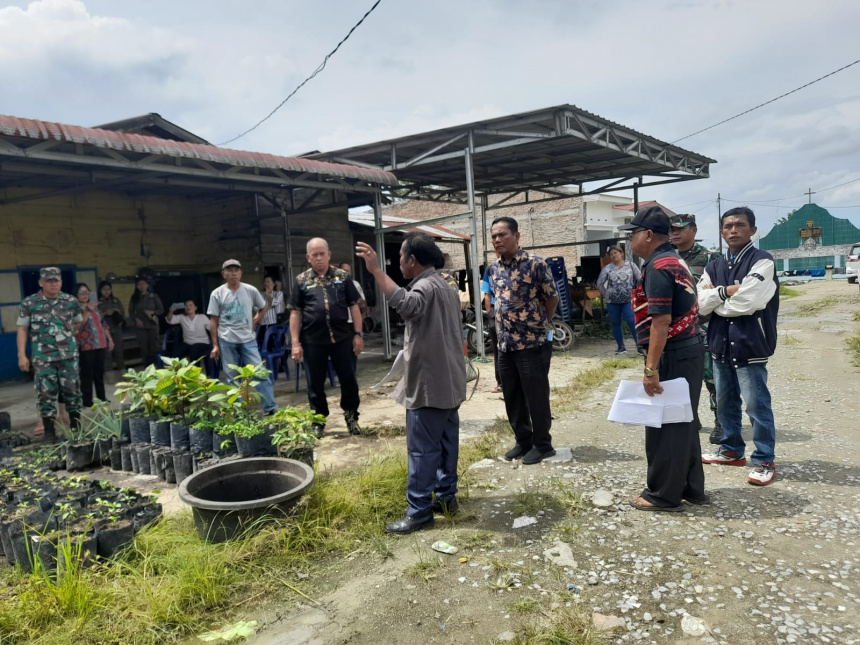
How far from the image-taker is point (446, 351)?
3213 millimetres

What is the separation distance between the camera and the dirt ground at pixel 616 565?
7.63 feet

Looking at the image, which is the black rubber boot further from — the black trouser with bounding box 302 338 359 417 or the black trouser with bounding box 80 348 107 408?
the black trouser with bounding box 302 338 359 417

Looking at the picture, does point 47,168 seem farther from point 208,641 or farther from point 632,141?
point 632,141

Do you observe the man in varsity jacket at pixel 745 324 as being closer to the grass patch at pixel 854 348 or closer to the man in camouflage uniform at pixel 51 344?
the grass patch at pixel 854 348

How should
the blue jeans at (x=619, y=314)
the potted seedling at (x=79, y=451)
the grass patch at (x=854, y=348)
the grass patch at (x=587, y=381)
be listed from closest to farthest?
the potted seedling at (x=79, y=451) → the grass patch at (x=587, y=381) → the grass patch at (x=854, y=348) → the blue jeans at (x=619, y=314)

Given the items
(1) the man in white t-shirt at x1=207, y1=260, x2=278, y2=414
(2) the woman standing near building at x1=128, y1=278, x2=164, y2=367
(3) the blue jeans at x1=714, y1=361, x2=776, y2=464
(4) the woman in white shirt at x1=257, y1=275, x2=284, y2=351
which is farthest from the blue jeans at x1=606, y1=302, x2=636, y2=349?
(2) the woman standing near building at x1=128, y1=278, x2=164, y2=367

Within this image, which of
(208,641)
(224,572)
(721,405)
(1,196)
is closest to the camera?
(208,641)

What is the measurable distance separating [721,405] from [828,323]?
1074 centimetres

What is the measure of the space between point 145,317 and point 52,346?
469 cm

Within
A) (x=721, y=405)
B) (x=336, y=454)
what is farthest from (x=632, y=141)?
(x=336, y=454)

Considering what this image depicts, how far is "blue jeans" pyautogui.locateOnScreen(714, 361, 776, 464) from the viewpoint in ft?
11.8

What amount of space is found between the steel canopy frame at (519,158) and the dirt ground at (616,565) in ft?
17.5

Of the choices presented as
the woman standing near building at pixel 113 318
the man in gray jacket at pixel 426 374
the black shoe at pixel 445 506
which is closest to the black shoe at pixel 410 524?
the man in gray jacket at pixel 426 374

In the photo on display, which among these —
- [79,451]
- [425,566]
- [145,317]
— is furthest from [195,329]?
[425,566]
